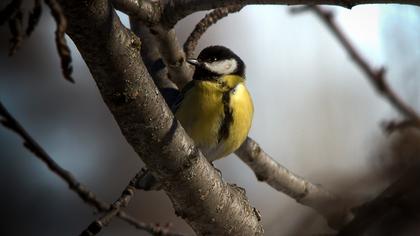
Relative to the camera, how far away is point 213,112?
2.62 meters

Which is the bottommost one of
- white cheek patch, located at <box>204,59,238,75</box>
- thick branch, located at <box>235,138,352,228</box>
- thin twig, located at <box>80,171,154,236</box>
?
Result: thick branch, located at <box>235,138,352,228</box>

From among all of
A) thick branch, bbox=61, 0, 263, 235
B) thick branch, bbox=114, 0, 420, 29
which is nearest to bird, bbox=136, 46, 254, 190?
thick branch, bbox=114, 0, 420, 29

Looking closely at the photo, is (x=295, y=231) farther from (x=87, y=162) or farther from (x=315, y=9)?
(x=87, y=162)

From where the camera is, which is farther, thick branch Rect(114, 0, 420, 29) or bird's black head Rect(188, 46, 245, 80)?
bird's black head Rect(188, 46, 245, 80)

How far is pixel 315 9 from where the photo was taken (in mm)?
1196

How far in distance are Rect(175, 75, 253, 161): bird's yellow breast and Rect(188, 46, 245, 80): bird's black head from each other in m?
0.09

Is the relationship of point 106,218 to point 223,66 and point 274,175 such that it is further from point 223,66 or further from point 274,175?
point 223,66

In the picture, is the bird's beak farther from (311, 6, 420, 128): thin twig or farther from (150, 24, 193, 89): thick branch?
(311, 6, 420, 128): thin twig

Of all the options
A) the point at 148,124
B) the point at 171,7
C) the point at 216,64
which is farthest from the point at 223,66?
the point at 148,124

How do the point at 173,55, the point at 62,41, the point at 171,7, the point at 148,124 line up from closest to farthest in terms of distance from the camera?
the point at 62,41, the point at 148,124, the point at 171,7, the point at 173,55

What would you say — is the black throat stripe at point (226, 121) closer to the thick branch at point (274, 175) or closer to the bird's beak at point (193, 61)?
the thick branch at point (274, 175)

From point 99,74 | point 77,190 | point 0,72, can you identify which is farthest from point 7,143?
point 77,190

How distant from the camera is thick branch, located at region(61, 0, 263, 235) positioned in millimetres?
1188

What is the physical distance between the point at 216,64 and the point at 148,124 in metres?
1.61
